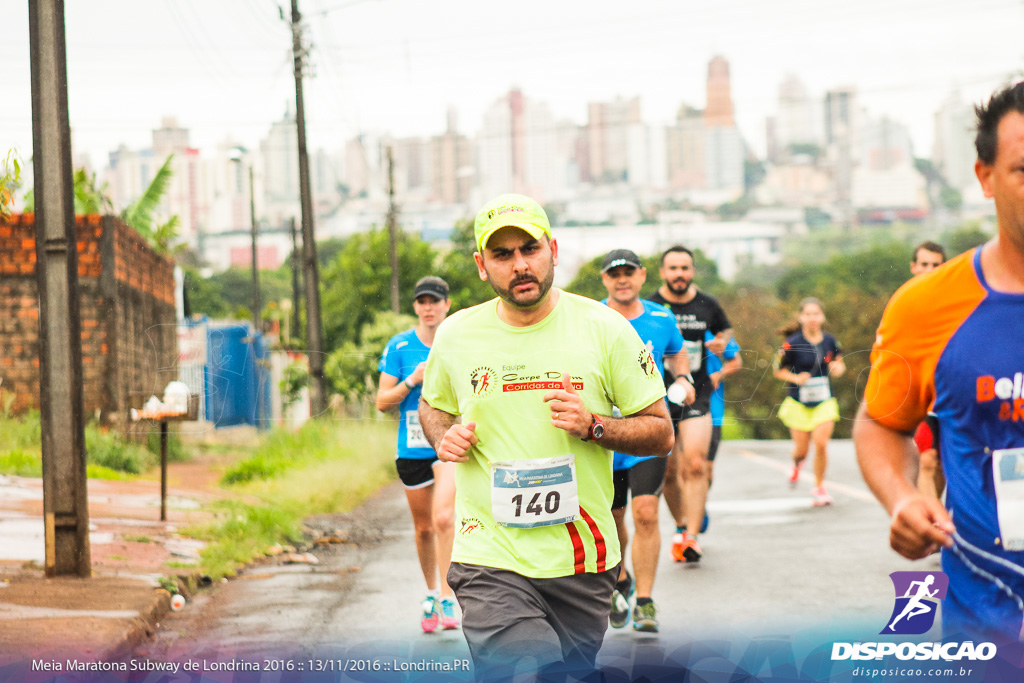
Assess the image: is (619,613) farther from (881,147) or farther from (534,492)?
(881,147)

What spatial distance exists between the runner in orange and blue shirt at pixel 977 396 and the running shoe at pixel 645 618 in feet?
13.2

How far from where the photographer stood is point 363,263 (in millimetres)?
27031

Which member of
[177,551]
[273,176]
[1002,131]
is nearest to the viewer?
[1002,131]

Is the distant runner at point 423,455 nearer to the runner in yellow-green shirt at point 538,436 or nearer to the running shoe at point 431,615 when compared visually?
the running shoe at point 431,615

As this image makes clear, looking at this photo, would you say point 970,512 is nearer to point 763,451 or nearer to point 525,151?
point 763,451

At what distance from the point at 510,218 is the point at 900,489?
1.65 m

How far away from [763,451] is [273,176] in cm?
1604

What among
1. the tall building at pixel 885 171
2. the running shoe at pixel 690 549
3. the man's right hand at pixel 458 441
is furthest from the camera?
the tall building at pixel 885 171

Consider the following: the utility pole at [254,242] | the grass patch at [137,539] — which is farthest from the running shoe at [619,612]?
the utility pole at [254,242]

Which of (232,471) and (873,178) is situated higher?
(873,178)

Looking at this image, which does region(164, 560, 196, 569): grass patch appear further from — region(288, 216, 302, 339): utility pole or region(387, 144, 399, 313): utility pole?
region(288, 216, 302, 339): utility pole

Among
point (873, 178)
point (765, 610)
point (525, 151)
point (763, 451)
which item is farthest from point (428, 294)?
point (873, 178)

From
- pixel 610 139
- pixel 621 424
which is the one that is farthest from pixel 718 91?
pixel 621 424

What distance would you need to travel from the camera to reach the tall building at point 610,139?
110 ft
